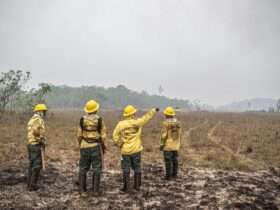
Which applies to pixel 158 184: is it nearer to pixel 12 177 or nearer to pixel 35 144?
pixel 35 144

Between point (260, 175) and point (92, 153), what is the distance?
20.3 feet

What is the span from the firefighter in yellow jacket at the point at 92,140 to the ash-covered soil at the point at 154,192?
564 millimetres

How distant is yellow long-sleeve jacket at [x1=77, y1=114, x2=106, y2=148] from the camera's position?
797cm

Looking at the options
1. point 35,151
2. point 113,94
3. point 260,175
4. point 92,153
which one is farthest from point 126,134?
point 113,94

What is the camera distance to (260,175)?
11.1 meters

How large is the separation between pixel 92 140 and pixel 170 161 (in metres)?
2.79

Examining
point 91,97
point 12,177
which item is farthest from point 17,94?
point 91,97

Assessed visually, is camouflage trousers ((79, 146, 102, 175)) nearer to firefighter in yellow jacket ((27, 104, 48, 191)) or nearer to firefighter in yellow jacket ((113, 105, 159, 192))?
firefighter in yellow jacket ((113, 105, 159, 192))

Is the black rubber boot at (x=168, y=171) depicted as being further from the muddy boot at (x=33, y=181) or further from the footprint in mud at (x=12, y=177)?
the footprint in mud at (x=12, y=177)

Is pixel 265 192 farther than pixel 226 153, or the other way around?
pixel 226 153

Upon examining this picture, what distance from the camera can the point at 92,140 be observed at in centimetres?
802

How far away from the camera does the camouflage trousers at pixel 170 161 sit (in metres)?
9.66

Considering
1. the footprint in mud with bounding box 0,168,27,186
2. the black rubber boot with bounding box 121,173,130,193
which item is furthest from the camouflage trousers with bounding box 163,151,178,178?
the footprint in mud with bounding box 0,168,27,186

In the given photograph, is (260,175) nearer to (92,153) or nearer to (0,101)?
(92,153)
